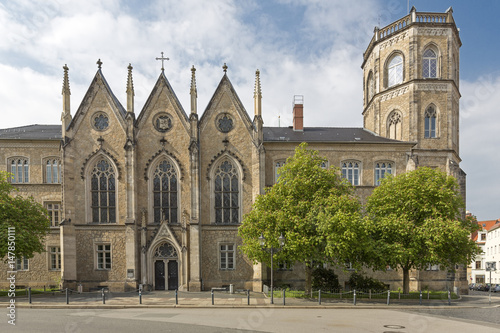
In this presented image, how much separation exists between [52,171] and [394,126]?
3537cm

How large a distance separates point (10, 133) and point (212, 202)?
22.0 m

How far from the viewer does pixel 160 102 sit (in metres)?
29.8

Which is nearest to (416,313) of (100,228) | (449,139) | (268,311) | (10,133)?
(268,311)

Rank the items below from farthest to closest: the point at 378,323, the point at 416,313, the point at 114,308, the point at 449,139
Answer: the point at 449,139, the point at 114,308, the point at 416,313, the point at 378,323

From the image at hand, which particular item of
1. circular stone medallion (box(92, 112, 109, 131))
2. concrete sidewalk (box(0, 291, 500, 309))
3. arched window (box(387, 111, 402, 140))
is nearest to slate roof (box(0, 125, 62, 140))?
circular stone medallion (box(92, 112, 109, 131))

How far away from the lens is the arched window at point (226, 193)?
2945cm

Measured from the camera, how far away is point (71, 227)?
92.0 ft

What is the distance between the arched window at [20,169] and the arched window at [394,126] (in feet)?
122

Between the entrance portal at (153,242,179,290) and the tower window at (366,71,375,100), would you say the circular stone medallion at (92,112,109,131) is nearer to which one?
the entrance portal at (153,242,179,290)

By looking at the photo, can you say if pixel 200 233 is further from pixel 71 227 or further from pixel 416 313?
pixel 416 313

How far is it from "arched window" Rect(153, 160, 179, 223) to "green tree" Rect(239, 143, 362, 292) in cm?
887

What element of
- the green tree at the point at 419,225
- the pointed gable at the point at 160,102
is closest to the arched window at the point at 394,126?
the green tree at the point at 419,225

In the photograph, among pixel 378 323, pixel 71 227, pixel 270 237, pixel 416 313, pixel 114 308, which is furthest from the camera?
pixel 71 227

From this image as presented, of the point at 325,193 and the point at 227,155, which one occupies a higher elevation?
the point at 227,155
